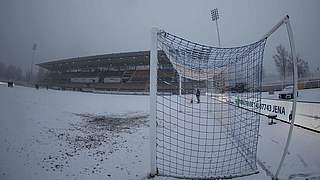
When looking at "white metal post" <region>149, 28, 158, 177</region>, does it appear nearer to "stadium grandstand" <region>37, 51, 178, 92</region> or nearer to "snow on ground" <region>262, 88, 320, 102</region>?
"snow on ground" <region>262, 88, 320, 102</region>

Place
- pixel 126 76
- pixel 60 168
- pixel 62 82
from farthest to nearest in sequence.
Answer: pixel 62 82, pixel 126 76, pixel 60 168

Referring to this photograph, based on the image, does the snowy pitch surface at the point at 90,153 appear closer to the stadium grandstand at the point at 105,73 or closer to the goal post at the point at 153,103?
the goal post at the point at 153,103

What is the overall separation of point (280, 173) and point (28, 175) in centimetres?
507

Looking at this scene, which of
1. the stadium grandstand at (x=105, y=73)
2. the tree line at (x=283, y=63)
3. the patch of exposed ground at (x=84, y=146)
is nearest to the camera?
the patch of exposed ground at (x=84, y=146)

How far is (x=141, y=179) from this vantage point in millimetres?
4449

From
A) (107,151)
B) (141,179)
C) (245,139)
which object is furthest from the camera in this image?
(245,139)

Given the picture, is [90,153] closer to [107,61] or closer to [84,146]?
[84,146]

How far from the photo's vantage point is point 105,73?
6394cm

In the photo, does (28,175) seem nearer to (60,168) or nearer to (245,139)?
(60,168)

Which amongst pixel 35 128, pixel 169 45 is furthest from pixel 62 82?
pixel 169 45

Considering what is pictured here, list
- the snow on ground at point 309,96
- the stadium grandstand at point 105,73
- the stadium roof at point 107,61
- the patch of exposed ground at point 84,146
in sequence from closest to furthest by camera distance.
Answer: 1. the patch of exposed ground at point 84,146
2. the snow on ground at point 309,96
3. the stadium roof at point 107,61
4. the stadium grandstand at point 105,73

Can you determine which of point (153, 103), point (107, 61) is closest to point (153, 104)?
point (153, 103)

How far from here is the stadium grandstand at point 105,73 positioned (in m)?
56.1

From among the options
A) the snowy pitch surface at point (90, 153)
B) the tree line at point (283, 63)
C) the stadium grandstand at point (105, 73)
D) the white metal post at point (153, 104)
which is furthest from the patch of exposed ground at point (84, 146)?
the tree line at point (283, 63)
